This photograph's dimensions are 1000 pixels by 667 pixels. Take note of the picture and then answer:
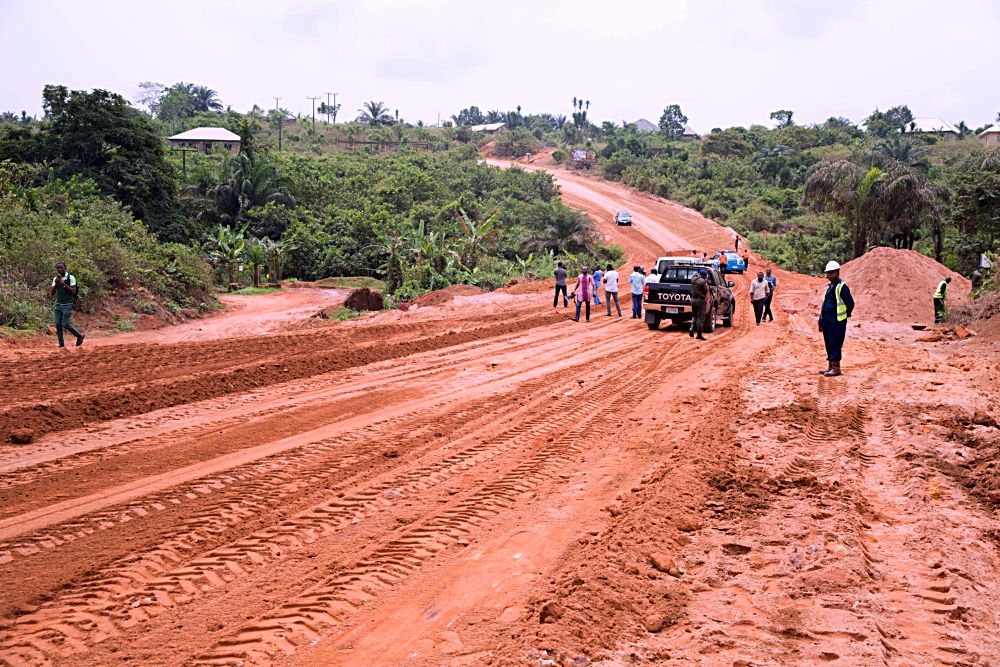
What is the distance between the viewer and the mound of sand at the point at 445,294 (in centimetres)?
2477

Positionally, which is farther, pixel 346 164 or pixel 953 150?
pixel 953 150

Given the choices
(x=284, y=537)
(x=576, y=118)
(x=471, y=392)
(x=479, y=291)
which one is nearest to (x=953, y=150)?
(x=576, y=118)

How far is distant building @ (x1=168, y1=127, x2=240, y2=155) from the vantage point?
5700 cm

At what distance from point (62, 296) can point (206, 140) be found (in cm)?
4755

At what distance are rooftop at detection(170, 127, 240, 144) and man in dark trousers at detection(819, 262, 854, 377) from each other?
54717 mm

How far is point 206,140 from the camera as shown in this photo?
5741cm

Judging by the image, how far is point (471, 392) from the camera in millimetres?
11148

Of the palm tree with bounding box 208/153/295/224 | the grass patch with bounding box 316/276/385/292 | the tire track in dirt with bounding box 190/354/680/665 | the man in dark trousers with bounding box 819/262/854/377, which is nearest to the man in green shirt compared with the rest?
the tire track in dirt with bounding box 190/354/680/665

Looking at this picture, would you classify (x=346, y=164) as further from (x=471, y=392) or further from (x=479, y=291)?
(x=471, y=392)

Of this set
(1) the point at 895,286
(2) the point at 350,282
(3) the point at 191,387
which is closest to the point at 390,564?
(3) the point at 191,387

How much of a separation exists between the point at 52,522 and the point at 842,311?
37.5ft

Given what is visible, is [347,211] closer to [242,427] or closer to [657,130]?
[242,427]

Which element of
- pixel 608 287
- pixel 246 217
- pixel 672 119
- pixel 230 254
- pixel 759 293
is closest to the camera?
pixel 759 293

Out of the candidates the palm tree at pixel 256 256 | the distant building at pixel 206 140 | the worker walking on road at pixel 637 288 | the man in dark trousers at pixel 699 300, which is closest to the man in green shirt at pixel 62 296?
the man in dark trousers at pixel 699 300
